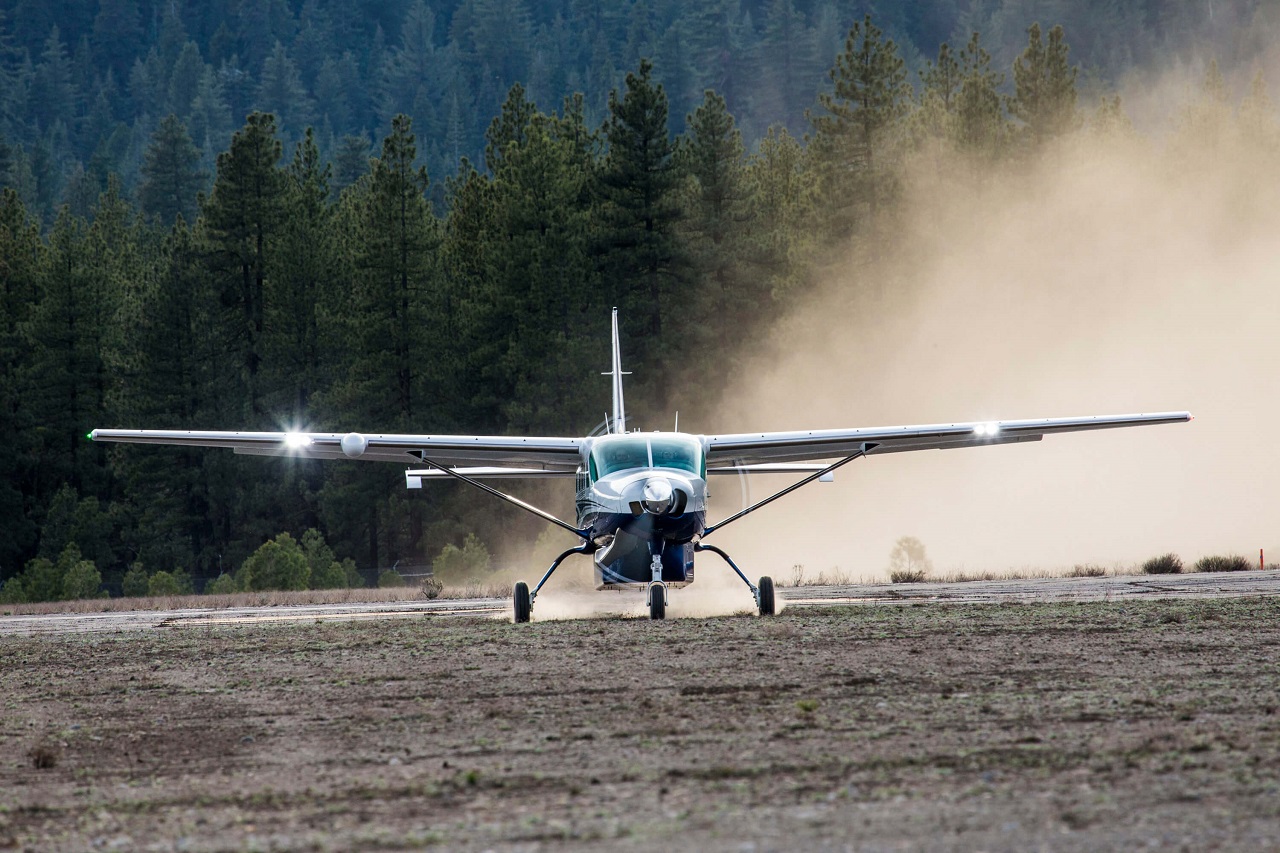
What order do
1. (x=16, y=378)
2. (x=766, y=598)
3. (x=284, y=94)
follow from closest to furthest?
(x=766, y=598)
(x=16, y=378)
(x=284, y=94)

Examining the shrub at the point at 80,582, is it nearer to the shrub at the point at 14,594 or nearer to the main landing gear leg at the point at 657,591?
the shrub at the point at 14,594

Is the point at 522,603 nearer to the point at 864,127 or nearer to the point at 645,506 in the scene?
the point at 645,506

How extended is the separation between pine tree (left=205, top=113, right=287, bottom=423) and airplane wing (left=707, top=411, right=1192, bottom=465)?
A: 136 feet

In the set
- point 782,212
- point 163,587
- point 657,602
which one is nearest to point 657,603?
point 657,602

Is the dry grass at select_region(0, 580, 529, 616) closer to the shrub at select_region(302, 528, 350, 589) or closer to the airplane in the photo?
the airplane

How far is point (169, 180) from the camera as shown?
381 feet

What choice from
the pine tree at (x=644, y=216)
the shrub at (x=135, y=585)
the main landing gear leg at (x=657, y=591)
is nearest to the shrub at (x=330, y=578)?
the shrub at (x=135, y=585)

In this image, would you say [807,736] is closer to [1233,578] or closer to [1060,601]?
[1060,601]

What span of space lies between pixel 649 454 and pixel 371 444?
415cm

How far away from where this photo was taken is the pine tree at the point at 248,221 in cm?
6088

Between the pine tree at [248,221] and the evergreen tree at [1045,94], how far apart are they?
29.6 metres

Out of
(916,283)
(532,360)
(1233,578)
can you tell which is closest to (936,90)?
(916,283)

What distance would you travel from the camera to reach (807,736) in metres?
9.14

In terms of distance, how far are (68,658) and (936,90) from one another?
55795 millimetres
